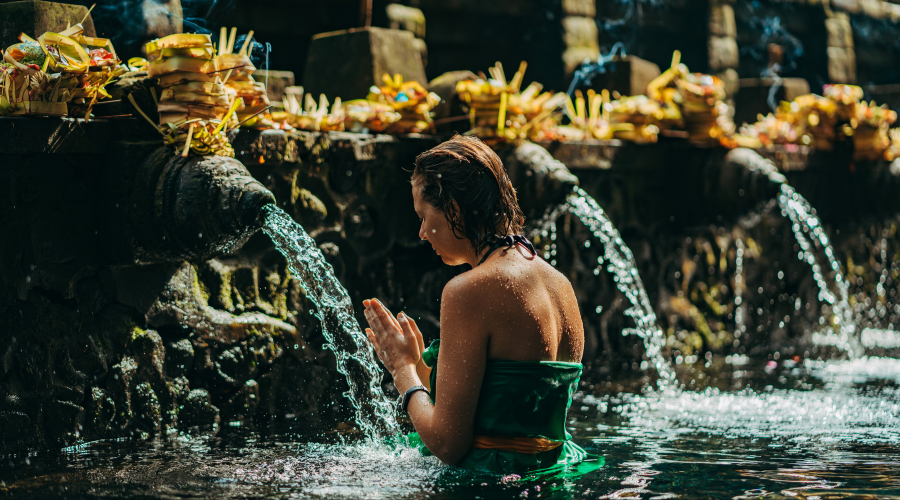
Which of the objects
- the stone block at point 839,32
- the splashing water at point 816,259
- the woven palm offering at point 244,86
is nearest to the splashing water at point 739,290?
the splashing water at point 816,259

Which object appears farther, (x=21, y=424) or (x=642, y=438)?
(x=642, y=438)

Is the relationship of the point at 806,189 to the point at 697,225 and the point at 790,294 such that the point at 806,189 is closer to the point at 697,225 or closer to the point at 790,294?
the point at 790,294

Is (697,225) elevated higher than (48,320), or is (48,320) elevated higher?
(697,225)

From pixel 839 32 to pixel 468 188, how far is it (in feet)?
35.9


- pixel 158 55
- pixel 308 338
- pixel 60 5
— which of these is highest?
pixel 60 5

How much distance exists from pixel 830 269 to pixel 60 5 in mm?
6637

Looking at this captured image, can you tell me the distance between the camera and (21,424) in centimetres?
368

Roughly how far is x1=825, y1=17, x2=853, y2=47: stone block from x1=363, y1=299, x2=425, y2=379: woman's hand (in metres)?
10.6

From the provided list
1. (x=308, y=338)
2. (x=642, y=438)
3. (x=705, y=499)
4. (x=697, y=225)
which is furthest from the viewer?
(x=697, y=225)

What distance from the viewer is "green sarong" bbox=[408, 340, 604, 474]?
263 centimetres

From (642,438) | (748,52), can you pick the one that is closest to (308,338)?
(642,438)

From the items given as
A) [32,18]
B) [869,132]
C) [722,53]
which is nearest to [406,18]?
[32,18]

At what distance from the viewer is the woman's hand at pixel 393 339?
111 inches

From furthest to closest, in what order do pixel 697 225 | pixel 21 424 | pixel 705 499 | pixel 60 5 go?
pixel 697 225 → pixel 60 5 → pixel 21 424 → pixel 705 499
